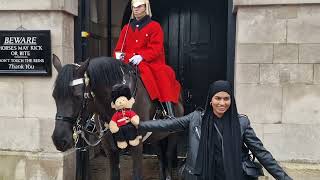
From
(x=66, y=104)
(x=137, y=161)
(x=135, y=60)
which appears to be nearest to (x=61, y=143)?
(x=66, y=104)

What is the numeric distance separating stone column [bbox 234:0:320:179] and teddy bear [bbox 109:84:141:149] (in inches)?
96.3

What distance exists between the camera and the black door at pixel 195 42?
730 centimetres

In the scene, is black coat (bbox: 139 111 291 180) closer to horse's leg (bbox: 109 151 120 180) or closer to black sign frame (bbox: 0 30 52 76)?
horse's leg (bbox: 109 151 120 180)

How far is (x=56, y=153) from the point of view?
18.8 feet

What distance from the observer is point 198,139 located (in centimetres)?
303

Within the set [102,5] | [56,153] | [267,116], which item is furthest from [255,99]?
[102,5]

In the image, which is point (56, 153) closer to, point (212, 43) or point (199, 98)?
point (199, 98)

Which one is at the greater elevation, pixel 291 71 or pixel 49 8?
pixel 49 8

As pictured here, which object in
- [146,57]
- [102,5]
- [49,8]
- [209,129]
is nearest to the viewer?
[209,129]

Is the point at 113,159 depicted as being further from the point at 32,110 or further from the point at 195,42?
the point at 195,42

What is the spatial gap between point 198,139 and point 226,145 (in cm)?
25

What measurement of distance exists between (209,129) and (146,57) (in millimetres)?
1960

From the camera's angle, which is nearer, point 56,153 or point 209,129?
point 209,129

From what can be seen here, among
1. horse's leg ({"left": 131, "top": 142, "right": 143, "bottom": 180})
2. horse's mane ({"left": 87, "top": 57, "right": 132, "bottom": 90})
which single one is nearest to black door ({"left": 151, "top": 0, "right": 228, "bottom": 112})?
horse's leg ({"left": 131, "top": 142, "right": 143, "bottom": 180})
